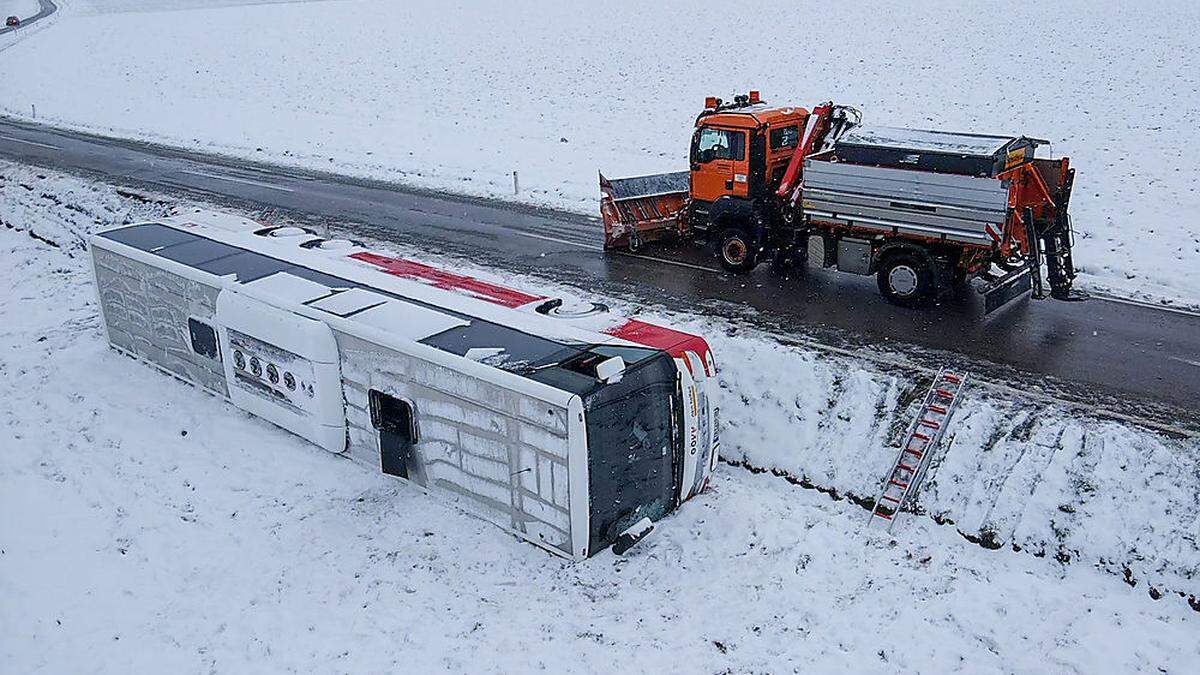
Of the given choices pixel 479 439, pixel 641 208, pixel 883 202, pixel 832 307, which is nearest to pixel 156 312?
pixel 479 439

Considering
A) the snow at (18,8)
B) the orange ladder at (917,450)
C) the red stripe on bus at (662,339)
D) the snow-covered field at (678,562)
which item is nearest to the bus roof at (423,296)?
the red stripe on bus at (662,339)

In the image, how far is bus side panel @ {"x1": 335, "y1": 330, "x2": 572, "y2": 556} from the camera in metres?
9.12

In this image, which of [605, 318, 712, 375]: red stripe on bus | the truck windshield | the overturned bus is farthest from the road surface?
the truck windshield

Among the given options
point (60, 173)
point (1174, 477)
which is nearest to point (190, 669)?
point (1174, 477)

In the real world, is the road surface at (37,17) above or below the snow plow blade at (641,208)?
above

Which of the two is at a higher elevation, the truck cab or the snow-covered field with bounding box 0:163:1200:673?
the truck cab

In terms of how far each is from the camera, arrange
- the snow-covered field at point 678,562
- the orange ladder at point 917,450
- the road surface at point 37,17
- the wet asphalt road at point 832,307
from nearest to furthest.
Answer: the snow-covered field at point 678,562, the orange ladder at point 917,450, the wet asphalt road at point 832,307, the road surface at point 37,17

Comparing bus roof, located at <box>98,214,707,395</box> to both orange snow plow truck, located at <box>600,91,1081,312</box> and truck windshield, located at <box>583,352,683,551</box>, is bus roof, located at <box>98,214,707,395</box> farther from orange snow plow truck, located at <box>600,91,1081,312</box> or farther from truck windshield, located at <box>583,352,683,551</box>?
orange snow plow truck, located at <box>600,91,1081,312</box>

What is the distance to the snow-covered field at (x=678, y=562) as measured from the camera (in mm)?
8648

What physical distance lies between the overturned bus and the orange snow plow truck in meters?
5.49

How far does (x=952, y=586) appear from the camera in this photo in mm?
9125

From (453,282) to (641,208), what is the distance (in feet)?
23.9

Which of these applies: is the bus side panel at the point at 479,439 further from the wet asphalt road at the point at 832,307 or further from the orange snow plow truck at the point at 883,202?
the orange snow plow truck at the point at 883,202

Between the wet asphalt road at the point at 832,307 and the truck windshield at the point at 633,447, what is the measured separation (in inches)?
170
